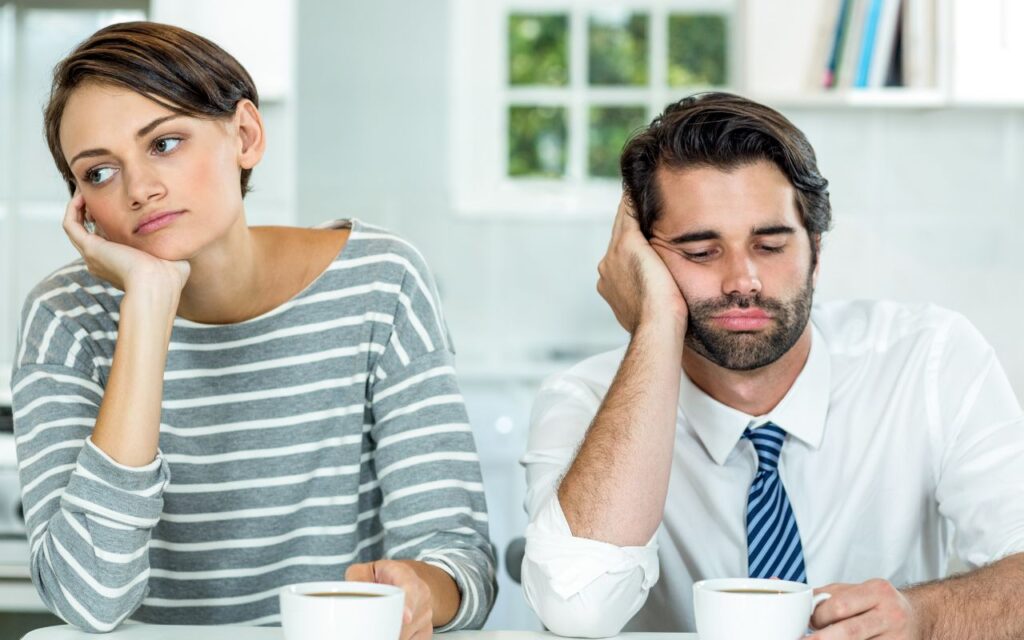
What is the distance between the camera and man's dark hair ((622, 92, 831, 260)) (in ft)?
4.43

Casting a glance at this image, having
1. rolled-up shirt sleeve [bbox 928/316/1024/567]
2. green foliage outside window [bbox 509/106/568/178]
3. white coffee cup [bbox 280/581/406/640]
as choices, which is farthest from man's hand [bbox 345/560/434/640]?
green foliage outside window [bbox 509/106/568/178]

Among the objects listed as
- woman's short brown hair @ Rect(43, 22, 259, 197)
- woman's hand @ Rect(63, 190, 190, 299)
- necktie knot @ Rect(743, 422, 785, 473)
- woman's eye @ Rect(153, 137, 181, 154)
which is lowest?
necktie knot @ Rect(743, 422, 785, 473)

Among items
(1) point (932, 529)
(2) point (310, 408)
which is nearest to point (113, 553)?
(2) point (310, 408)

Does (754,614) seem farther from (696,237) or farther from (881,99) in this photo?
(881,99)

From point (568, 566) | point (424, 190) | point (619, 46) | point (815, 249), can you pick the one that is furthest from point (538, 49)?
point (568, 566)

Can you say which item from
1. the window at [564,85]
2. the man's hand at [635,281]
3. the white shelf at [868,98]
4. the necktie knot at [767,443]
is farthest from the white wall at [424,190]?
the necktie knot at [767,443]

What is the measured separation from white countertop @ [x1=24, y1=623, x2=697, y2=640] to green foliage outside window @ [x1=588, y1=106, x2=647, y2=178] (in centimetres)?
342

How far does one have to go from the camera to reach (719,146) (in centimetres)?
135

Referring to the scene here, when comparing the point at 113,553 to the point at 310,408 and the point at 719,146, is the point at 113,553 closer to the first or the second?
the point at 310,408

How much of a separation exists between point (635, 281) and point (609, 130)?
3.07 meters

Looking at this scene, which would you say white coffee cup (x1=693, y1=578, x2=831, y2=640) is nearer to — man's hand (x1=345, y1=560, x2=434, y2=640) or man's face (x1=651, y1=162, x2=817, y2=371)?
man's hand (x1=345, y1=560, x2=434, y2=640)

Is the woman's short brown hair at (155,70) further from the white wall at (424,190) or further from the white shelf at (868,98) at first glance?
the white wall at (424,190)

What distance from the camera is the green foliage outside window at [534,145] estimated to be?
4.32 m

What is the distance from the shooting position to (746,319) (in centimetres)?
Result: 130
